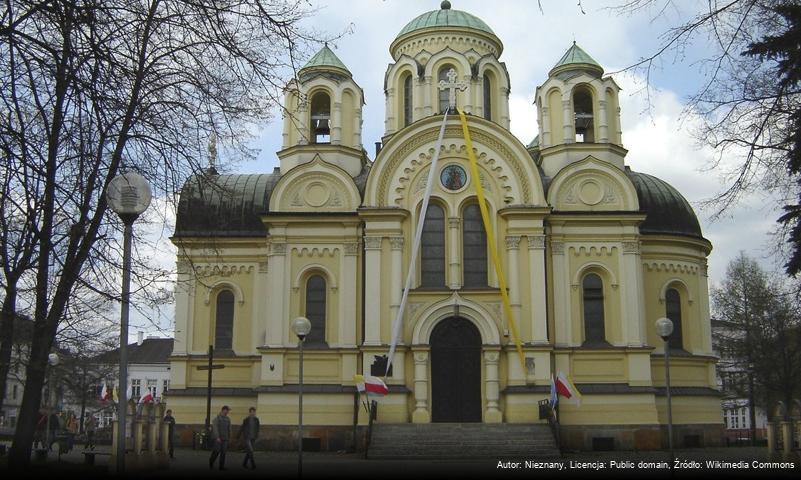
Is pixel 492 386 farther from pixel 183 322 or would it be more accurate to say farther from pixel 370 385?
pixel 183 322

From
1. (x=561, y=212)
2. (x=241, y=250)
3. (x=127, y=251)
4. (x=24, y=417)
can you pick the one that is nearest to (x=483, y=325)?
(x=561, y=212)

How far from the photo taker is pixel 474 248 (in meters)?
31.9

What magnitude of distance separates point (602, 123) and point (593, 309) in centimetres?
712

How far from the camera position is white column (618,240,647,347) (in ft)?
102

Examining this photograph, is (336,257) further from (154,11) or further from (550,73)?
(154,11)

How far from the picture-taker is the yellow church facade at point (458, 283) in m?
30.5

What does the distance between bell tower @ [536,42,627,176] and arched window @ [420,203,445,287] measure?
5.04m

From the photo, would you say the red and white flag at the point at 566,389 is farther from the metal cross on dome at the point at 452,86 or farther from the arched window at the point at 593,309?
the metal cross on dome at the point at 452,86

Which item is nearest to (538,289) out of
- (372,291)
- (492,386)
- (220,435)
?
(492,386)

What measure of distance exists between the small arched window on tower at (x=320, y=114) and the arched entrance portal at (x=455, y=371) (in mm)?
9299

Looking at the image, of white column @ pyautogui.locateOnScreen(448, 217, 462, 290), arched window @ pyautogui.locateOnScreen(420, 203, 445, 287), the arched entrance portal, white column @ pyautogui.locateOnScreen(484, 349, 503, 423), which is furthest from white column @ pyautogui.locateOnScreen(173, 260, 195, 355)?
white column @ pyautogui.locateOnScreen(484, 349, 503, 423)

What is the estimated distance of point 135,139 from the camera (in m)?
14.4

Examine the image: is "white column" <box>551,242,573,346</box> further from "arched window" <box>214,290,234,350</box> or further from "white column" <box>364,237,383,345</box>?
"arched window" <box>214,290,234,350</box>

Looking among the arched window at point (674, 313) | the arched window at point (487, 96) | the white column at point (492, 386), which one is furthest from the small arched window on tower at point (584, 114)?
the white column at point (492, 386)
